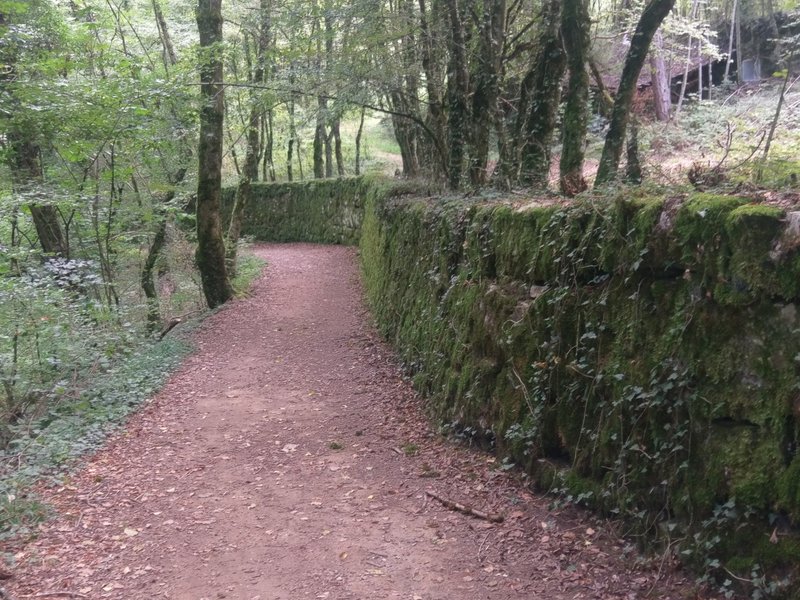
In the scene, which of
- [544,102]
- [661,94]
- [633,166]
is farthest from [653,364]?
[661,94]

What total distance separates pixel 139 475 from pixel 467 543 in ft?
11.9

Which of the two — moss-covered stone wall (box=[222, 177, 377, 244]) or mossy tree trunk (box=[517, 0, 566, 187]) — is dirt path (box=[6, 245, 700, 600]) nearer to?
mossy tree trunk (box=[517, 0, 566, 187])

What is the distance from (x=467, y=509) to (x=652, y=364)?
197 cm

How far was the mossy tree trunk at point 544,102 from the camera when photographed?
7.73 m

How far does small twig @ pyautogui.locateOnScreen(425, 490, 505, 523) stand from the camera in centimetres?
449

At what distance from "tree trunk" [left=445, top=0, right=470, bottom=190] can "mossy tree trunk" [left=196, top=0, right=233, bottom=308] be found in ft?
14.5

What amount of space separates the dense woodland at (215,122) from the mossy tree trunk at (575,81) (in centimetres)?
2

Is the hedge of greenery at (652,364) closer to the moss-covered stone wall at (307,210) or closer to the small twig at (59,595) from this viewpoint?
the small twig at (59,595)

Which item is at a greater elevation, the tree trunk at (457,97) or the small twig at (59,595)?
the tree trunk at (457,97)

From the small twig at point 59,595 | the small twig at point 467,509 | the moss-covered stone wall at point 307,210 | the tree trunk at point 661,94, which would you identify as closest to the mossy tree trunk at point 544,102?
the small twig at point 467,509

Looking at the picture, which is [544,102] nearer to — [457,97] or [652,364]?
[457,97]

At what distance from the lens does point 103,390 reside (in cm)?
821

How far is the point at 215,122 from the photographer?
40.3 feet

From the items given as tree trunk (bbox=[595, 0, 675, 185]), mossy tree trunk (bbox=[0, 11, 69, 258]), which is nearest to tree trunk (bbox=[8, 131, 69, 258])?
mossy tree trunk (bbox=[0, 11, 69, 258])
